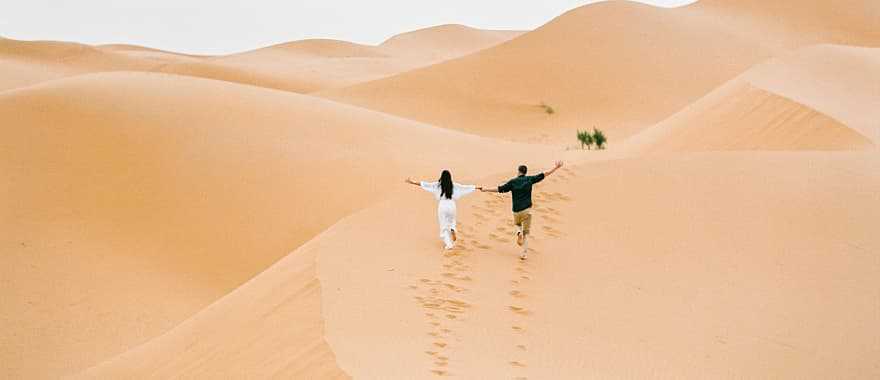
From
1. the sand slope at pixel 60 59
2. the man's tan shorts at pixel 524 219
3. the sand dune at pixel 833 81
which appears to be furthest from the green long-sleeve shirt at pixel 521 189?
the sand slope at pixel 60 59

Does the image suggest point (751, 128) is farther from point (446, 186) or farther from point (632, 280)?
point (446, 186)

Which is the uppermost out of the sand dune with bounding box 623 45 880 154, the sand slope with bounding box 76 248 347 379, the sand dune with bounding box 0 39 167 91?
the sand dune with bounding box 0 39 167 91

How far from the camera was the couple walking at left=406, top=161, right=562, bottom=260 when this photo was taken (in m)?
9.82

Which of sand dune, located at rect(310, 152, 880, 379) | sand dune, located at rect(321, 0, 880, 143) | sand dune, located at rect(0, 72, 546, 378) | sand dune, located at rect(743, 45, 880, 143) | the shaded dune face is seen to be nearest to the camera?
sand dune, located at rect(310, 152, 880, 379)

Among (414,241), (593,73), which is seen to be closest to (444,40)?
(593,73)

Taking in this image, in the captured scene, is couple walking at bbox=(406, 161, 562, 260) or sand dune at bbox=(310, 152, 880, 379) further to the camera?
couple walking at bbox=(406, 161, 562, 260)

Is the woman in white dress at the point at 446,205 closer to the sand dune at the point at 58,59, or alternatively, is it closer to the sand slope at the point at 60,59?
the sand dune at the point at 58,59

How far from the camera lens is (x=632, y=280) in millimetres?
9906

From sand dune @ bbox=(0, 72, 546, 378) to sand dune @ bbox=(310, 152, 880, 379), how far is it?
4.89 m

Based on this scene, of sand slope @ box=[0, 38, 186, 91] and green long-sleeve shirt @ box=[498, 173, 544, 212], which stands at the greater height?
sand slope @ box=[0, 38, 186, 91]

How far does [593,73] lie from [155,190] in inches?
1284

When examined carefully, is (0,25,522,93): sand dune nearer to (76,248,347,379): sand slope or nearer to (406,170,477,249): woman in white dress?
(76,248,347,379): sand slope

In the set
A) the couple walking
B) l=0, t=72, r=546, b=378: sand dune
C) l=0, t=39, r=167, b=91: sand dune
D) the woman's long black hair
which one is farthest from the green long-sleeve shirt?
l=0, t=39, r=167, b=91: sand dune

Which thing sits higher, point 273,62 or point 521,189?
point 273,62
